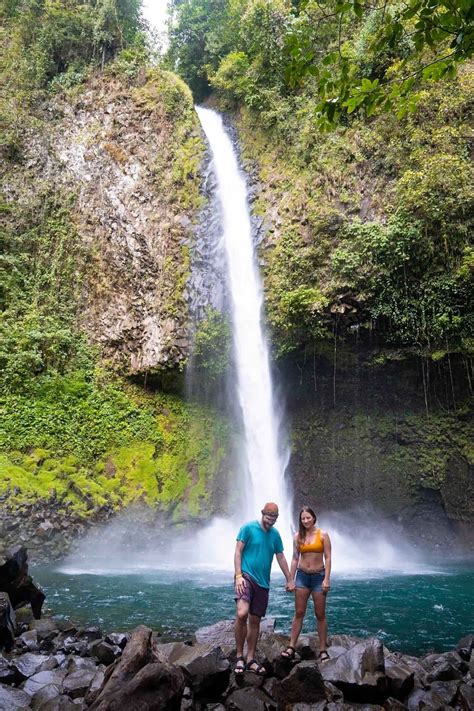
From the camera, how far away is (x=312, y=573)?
14.0 ft

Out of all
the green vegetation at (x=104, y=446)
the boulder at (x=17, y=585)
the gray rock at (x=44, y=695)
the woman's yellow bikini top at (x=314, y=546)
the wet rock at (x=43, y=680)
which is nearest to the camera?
the gray rock at (x=44, y=695)

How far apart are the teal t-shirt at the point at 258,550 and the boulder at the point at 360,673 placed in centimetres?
77

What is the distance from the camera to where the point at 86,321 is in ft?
51.1

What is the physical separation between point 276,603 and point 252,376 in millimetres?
7533

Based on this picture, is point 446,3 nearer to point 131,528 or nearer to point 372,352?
point 372,352

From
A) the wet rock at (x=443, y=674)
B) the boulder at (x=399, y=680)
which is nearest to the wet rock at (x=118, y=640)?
the boulder at (x=399, y=680)

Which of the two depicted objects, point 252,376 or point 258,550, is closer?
point 258,550

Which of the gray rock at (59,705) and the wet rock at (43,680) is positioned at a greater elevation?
the gray rock at (59,705)

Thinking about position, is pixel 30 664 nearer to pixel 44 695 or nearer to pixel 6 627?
pixel 6 627

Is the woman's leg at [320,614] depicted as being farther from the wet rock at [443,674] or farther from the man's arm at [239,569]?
the wet rock at [443,674]

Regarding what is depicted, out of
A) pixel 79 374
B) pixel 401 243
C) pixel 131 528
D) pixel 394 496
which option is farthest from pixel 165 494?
pixel 401 243

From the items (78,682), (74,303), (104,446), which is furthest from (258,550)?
(74,303)

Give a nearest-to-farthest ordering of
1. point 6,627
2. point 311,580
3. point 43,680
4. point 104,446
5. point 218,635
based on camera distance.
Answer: point 43,680 < point 311,580 < point 6,627 < point 218,635 < point 104,446

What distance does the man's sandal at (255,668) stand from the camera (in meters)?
3.78
